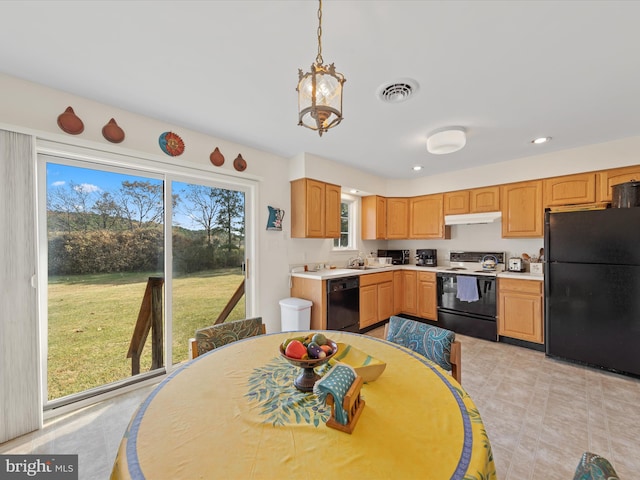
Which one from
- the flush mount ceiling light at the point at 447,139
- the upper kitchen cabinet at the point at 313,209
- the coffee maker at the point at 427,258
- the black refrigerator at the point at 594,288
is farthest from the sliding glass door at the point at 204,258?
the black refrigerator at the point at 594,288

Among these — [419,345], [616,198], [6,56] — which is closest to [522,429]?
[419,345]

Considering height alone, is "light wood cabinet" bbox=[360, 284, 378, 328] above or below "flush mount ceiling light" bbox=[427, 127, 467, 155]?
below

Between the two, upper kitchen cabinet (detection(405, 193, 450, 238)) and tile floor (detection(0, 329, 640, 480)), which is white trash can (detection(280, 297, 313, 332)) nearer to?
tile floor (detection(0, 329, 640, 480))

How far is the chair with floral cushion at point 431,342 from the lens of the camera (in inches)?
56.6

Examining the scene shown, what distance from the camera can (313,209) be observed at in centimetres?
340

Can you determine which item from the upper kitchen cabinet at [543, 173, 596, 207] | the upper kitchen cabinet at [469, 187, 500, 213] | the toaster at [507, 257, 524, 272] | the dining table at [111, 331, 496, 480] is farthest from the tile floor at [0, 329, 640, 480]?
the upper kitchen cabinet at [469, 187, 500, 213]

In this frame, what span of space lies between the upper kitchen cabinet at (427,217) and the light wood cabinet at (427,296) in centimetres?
71

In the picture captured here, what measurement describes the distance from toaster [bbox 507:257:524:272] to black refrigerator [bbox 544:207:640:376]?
612mm

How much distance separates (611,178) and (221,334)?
4.22 metres

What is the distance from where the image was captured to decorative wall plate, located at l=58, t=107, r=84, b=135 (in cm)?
192

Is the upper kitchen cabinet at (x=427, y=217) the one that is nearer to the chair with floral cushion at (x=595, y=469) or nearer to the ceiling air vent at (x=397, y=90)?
the ceiling air vent at (x=397, y=90)

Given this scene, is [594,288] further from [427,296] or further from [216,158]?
[216,158]

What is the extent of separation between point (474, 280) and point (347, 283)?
173 centimetres

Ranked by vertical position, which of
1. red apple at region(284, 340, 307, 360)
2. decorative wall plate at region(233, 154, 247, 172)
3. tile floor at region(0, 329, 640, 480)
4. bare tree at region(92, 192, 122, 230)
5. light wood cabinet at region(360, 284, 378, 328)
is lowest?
tile floor at region(0, 329, 640, 480)
